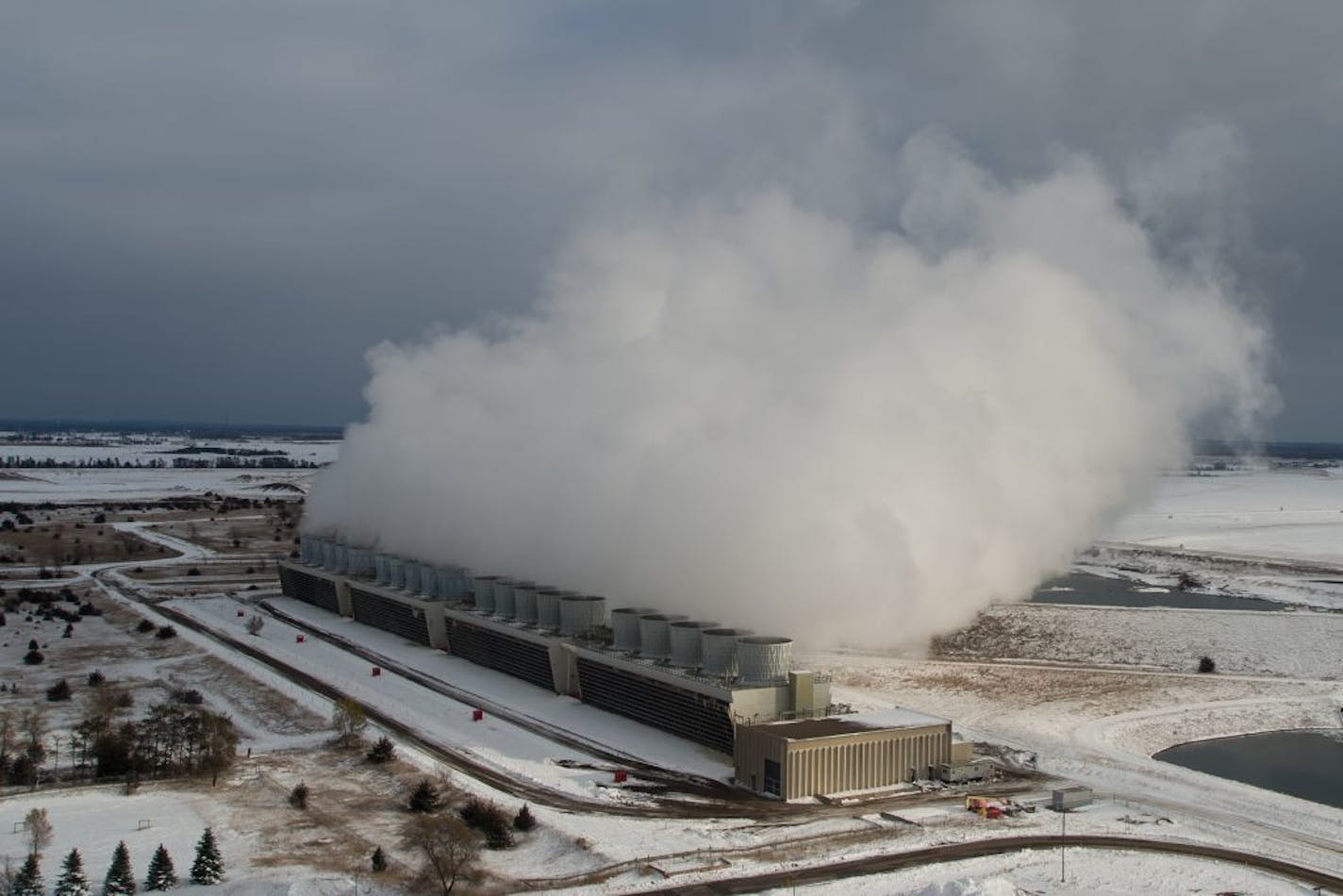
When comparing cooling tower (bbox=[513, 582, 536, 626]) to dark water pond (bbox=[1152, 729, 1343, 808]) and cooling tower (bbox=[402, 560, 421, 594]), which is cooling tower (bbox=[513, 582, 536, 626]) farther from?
dark water pond (bbox=[1152, 729, 1343, 808])

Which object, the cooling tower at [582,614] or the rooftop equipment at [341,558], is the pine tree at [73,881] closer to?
the cooling tower at [582,614]

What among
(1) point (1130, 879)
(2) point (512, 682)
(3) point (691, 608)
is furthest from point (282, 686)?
(1) point (1130, 879)

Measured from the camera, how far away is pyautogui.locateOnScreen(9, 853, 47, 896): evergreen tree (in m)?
25.1

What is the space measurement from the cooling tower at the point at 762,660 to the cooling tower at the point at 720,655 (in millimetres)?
1417

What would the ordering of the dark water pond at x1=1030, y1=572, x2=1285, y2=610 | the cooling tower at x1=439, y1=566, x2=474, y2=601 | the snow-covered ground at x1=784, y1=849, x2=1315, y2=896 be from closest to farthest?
1. the snow-covered ground at x1=784, y1=849, x2=1315, y2=896
2. the cooling tower at x1=439, y1=566, x2=474, y2=601
3. the dark water pond at x1=1030, y1=572, x2=1285, y2=610

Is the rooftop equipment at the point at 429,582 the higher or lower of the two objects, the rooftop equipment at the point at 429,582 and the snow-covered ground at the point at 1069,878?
the higher

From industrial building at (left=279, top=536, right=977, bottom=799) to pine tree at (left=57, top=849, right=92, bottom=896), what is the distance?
17.7m

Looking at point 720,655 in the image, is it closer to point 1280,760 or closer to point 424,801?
point 424,801

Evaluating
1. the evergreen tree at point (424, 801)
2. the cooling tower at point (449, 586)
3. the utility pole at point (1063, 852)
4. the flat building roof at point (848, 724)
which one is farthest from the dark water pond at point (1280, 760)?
the cooling tower at point (449, 586)

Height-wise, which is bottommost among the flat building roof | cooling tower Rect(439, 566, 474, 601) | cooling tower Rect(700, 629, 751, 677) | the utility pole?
the utility pole

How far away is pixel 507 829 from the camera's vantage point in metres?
30.8

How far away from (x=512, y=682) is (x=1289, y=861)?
30341 millimetres

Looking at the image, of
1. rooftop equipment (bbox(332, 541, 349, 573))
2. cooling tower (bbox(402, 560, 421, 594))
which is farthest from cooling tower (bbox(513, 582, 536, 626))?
rooftop equipment (bbox(332, 541, 349, 573))

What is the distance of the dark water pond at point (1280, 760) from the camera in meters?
37.1
